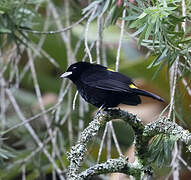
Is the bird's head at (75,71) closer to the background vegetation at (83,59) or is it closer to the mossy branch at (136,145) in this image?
the background vegetation at (83,59)

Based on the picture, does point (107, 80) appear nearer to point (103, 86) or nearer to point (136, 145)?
point (103, 86)

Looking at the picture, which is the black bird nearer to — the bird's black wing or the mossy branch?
the bird's black wing

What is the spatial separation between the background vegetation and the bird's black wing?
0.42ft

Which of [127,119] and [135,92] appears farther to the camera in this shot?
[135,92]


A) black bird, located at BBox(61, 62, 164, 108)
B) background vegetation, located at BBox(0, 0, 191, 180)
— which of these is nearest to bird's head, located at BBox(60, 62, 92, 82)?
black bird, located at BBox(61, 62, 164, 108)

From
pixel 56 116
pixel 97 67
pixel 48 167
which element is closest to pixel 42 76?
pixel 48 167

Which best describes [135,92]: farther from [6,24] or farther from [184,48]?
[6,24]

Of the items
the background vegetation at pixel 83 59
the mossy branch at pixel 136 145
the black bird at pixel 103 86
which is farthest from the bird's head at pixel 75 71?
the mossy branch at pixel 136 145

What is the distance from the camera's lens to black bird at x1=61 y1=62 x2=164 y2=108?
2826 millimetres

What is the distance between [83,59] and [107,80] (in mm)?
508

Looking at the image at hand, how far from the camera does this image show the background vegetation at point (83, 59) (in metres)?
2.51

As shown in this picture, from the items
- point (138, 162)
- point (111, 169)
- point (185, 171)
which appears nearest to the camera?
point (111, 169)

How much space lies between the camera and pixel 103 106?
2.90 meters

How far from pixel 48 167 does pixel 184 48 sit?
250 centimetres
